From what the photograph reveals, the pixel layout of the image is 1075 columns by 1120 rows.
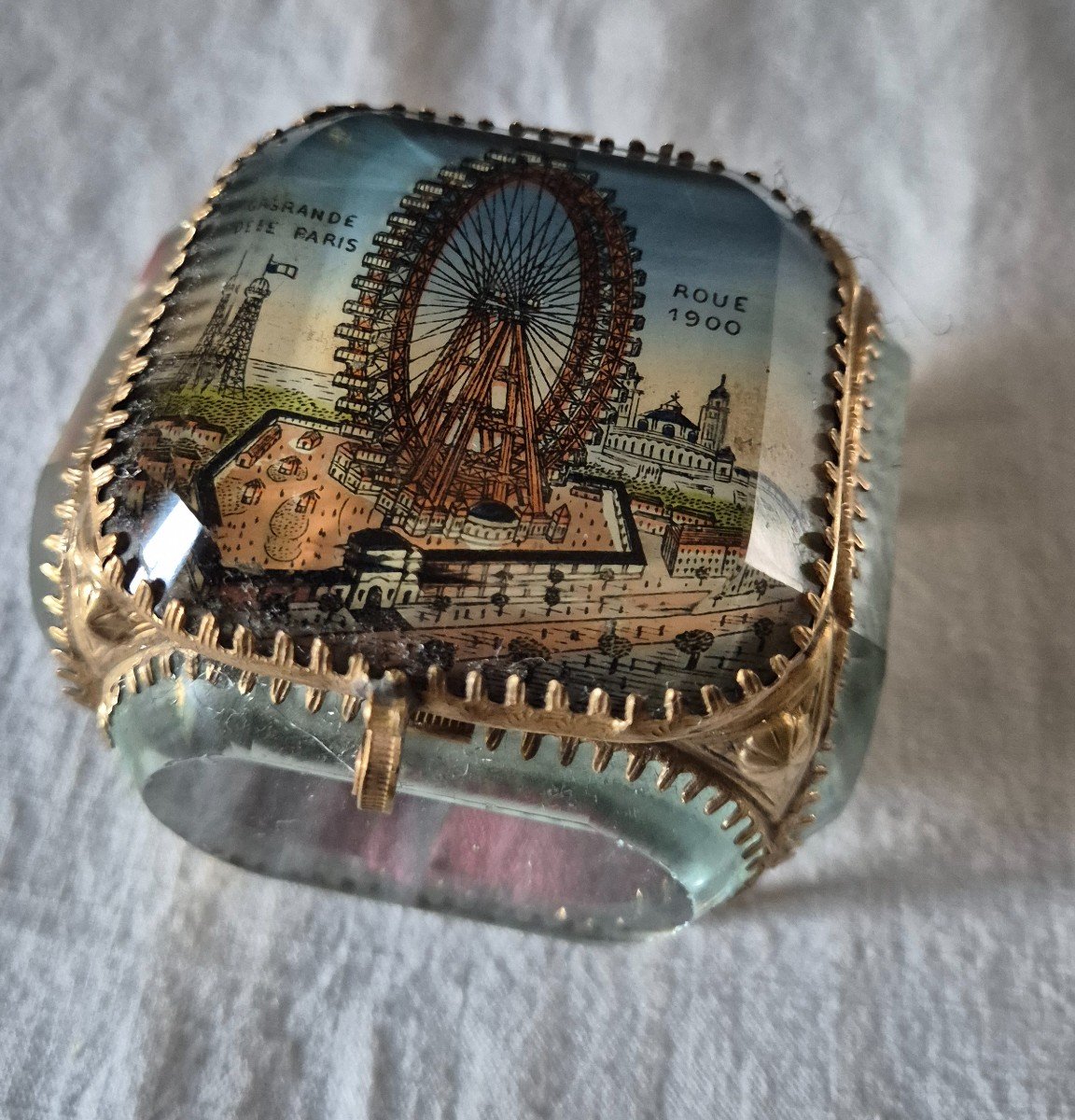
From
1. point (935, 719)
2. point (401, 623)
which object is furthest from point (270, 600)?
point (935, 719)

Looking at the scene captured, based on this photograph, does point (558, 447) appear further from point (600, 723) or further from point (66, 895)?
point (66, 895)

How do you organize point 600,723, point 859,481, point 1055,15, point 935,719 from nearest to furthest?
1. point 600,723
2. point 859,481
3. point 935,719
4. point 1055,15

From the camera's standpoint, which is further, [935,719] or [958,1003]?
[935,719]

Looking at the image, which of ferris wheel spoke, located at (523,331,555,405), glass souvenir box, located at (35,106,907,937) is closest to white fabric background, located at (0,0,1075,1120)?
glass souvenir box, located at (35,106,907,937)

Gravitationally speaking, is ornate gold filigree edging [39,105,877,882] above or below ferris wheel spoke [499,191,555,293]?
below

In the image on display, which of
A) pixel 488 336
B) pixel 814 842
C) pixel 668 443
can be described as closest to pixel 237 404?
pixel 488 336

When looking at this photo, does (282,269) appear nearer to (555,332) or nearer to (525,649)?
(555,332)

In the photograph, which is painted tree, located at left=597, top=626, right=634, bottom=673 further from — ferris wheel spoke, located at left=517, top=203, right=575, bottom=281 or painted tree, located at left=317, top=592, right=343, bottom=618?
ferris wheel spoke, located at left=517, top=203, right=575, bottom=281
